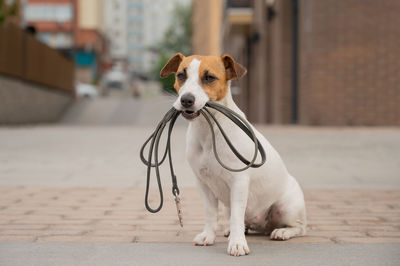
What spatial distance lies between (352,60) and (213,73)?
15389 millimetres

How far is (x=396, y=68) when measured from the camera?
703 inches

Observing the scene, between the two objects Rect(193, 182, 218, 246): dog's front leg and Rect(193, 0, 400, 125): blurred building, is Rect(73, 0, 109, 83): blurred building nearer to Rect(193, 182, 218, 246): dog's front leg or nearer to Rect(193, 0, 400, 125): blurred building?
Rect(193, 0, 400, 125): blurred building

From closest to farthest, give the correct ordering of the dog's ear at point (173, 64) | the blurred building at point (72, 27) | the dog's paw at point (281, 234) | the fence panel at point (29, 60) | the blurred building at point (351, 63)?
1. the dog's ear at point (173, 64)
2. the dog's paw at point (281, 234)
3. the blurred building at point (351, 63)
4. the fence panel at point (29, 60)
5. the blurred building at point (72, 27)

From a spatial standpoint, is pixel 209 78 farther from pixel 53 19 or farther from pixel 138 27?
pixel 138 27

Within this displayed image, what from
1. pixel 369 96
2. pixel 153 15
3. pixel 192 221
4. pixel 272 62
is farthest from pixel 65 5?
pixel 153 15

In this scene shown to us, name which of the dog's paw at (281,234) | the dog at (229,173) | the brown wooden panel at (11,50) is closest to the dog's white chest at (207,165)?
the dog at (229,173)

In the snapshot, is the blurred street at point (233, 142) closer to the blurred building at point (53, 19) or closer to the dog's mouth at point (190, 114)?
the dog's mouth at point (190, 114)

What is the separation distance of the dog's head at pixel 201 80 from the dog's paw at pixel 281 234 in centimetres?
103

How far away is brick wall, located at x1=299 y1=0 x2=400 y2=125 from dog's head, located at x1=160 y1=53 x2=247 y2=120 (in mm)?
14673

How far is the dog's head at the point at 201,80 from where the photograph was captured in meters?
3.12

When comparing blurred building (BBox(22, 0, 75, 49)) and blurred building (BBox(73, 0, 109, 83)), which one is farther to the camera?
blurred building (BBox(73, 0, 109, 83))

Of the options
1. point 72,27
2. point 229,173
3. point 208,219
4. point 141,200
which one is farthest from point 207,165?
point 72,27

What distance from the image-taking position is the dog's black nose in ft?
10.2

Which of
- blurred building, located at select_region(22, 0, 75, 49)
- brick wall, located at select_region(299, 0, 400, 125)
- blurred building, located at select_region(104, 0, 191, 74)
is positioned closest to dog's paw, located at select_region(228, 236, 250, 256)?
brick wall, located at select_region(299, 0, 400, 125)
